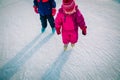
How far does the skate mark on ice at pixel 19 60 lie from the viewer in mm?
3161

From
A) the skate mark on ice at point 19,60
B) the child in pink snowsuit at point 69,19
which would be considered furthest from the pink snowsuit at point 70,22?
the skate mark on ice at point 19,60

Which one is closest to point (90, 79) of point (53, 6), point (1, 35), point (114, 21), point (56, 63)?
point (56, 63)

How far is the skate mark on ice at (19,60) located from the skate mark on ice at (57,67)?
613mm

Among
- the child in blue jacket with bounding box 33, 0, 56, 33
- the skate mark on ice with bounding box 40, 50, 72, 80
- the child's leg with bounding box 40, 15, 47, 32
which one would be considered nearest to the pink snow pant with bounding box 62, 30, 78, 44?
the skate mark on ice with bounding box 40, 50, 72, 80

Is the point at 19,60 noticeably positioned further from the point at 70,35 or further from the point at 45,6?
the point at 45,6

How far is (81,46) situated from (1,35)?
2.12 metres

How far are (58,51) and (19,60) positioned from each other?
2.80 feet

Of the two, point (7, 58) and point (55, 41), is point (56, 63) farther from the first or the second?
point (7, 58)

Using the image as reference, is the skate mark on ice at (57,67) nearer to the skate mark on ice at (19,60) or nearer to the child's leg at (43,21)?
the skate mark on ice at (19,60)

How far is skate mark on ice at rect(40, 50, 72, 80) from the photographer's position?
3.00m

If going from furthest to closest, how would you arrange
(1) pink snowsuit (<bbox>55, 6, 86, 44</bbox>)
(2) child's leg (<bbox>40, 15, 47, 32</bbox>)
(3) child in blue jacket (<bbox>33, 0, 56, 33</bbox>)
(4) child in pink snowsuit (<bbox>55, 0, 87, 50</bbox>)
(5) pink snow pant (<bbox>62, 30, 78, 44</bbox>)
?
(2) child's leg (<bbox>40, 15, 47, 32</bbox>)
(3) child in blue jacket (<bbox>33, 0, 56, 33</bbox>)
(5) pink snow pant (<bbox>62, 30, 78, 44</bbox>)
(1) pink snowsuit (<bbox>55, 6, 86, 44</bbox>)
(4) child in pink snowsuit (<bbox>55, 0, 87, 50</bbox>)

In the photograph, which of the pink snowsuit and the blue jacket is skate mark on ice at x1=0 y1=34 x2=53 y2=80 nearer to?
the blue jacket

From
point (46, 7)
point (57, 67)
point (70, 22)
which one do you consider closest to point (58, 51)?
point (57, 67)

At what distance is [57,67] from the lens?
3.17m
